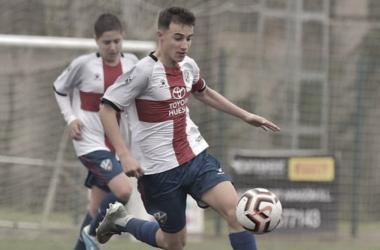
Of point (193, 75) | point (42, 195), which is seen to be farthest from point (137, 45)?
point (193, 75)

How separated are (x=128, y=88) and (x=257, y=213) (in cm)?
116

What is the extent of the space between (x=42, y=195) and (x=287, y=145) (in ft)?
12.5

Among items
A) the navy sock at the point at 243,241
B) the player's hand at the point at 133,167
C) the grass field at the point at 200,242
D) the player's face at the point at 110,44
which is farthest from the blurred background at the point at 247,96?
the navy sock at the point at 243,241

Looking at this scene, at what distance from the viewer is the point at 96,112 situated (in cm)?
873

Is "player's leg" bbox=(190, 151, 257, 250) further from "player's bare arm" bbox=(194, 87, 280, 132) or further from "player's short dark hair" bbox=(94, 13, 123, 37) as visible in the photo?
"player's short dark hair" bbox=(94, 13, 123, 37)

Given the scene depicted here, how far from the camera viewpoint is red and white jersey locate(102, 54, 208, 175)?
6922mm

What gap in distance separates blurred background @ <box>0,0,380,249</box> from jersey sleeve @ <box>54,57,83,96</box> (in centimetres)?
240

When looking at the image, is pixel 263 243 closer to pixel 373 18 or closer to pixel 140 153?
pixel 140 153

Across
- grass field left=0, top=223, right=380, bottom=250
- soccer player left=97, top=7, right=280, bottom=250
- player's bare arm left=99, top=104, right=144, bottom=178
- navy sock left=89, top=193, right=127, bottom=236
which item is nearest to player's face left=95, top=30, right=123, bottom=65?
navy sock left=89, top=193, right=127, bottom=236

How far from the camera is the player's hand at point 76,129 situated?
8664 millimetres

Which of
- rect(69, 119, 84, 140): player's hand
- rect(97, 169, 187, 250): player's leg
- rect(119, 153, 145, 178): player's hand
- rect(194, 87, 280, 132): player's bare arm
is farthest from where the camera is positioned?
rect(69, 119, 84, 140): player's hand

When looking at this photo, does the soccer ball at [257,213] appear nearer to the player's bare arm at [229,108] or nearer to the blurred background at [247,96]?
the player's bare arm at [229,108]

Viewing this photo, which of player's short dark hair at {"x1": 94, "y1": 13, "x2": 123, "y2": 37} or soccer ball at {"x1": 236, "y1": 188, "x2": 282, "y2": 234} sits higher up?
player's short dark hair at {"x1": 94, "y1": 13, "x2": 123, "y2": 37}

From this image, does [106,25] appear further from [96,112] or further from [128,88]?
[128,88]
